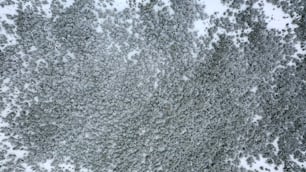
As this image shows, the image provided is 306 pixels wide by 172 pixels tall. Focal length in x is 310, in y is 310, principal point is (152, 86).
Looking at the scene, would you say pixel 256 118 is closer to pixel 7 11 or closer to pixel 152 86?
pixel 152 86

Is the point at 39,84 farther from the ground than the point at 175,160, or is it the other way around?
the point at 39,84

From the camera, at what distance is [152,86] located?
6.82m

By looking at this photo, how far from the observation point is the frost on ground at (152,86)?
6508 millimetres

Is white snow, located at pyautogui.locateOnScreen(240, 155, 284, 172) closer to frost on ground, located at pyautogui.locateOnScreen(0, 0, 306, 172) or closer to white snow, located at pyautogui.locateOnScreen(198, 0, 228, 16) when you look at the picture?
frost on ground, located at pyautogui.locateOnScreen(0, 0, 306, 172)

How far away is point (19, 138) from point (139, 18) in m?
3.66

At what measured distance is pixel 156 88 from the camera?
6828 mm

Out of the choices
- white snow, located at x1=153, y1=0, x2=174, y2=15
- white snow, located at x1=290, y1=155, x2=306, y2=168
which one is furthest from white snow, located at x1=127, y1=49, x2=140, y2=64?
white snow, located at x1=290, y1=155, x2=306, y2=168

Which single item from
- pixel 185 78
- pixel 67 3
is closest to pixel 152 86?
pixel 185 78

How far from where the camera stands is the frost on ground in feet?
21.4

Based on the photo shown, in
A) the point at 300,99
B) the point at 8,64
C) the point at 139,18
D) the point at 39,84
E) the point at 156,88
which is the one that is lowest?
the point at 300,99

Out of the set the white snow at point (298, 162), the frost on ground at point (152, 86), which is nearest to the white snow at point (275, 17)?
the frost on ground at point (152, 86)

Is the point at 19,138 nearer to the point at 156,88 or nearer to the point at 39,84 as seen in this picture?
the point at 39,84

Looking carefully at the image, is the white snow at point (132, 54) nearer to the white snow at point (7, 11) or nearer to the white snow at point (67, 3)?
the white snow at point (67, 3)

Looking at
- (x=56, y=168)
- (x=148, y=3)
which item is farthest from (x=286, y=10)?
(x=56, y=168)
